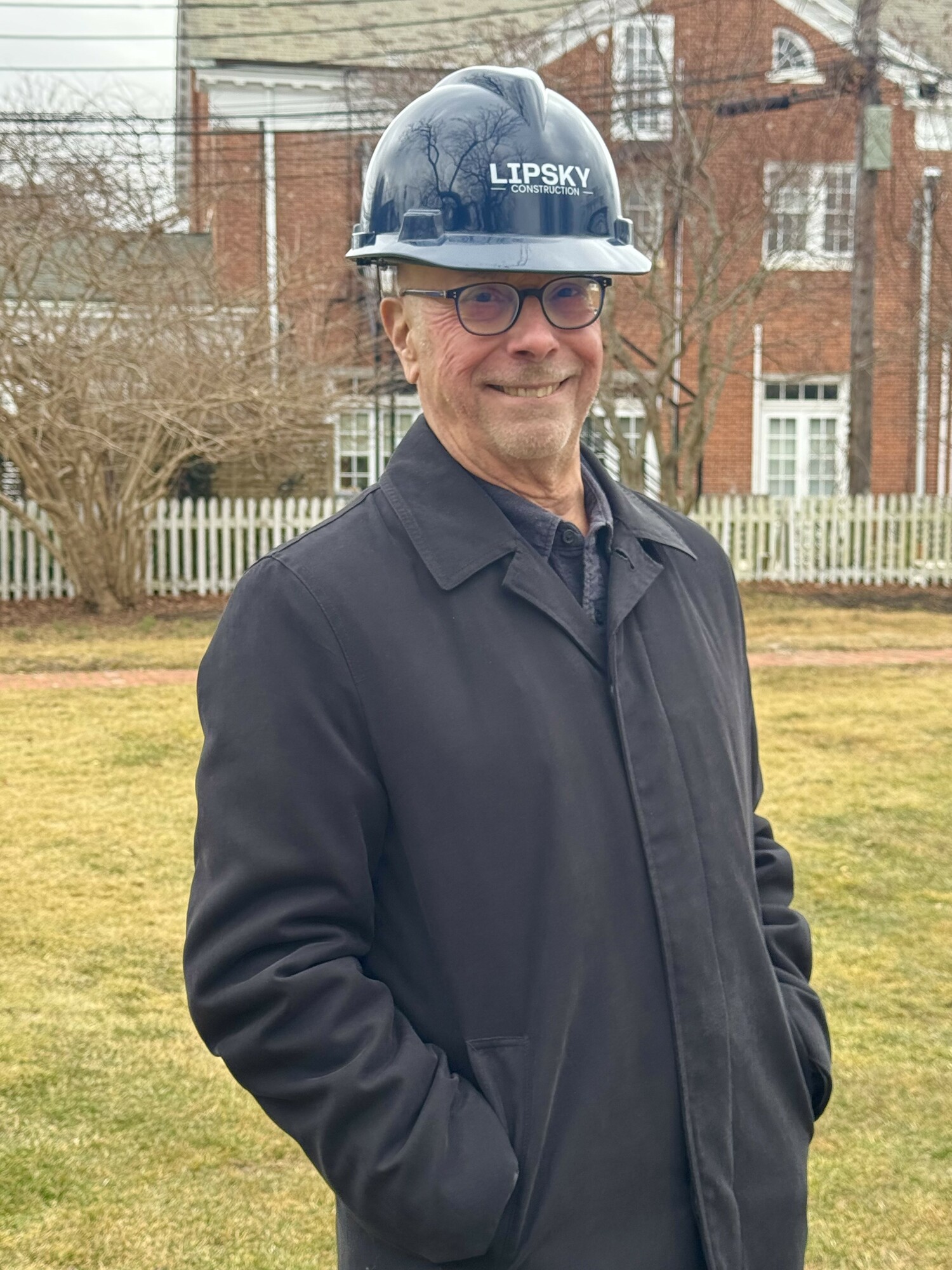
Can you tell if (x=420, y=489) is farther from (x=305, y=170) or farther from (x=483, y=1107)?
(x=305, y=170)

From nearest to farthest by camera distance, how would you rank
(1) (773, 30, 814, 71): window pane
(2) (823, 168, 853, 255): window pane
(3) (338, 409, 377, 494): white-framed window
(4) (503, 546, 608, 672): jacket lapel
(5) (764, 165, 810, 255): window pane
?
(4) (503, 546, 608, 672): jacket lapel
(5) (764, 165, 810, 255): window pane
(1) (773, 30, 814, 71): window pane
(2) (823, 168, 853, 255): window pane
(3) (338, 409, 377, 494): white-framed window

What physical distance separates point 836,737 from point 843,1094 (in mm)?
5127

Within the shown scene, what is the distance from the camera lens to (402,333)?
6.53 feet

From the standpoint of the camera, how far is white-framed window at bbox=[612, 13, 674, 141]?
17.0m

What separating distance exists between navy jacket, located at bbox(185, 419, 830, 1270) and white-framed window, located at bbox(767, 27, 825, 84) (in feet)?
56.4

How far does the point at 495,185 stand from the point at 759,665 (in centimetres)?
1064

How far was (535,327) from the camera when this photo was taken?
1.88 meters

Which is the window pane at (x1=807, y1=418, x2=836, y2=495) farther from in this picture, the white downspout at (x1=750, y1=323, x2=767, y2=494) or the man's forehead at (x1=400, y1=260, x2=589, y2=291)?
the man's forehead at (x1=400, y1=260, x2=589, y2=291)

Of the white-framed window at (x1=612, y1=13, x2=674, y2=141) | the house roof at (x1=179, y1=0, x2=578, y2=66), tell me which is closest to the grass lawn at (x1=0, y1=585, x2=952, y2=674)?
the white-framed window at (x1=612, y1=13, x2=674, y2=141)

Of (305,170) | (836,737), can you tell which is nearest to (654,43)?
(305,170)

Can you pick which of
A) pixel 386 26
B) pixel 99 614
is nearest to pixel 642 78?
pixel 386 26

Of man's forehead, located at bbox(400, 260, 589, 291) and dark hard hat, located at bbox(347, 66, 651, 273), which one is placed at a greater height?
dark hard hat, located at bbox(347, 66, 651, 273)

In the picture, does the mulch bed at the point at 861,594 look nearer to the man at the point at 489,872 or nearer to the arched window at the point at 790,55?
the arched window at the point at 790,55

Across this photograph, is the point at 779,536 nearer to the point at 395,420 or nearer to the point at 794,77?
the point at 794,77
